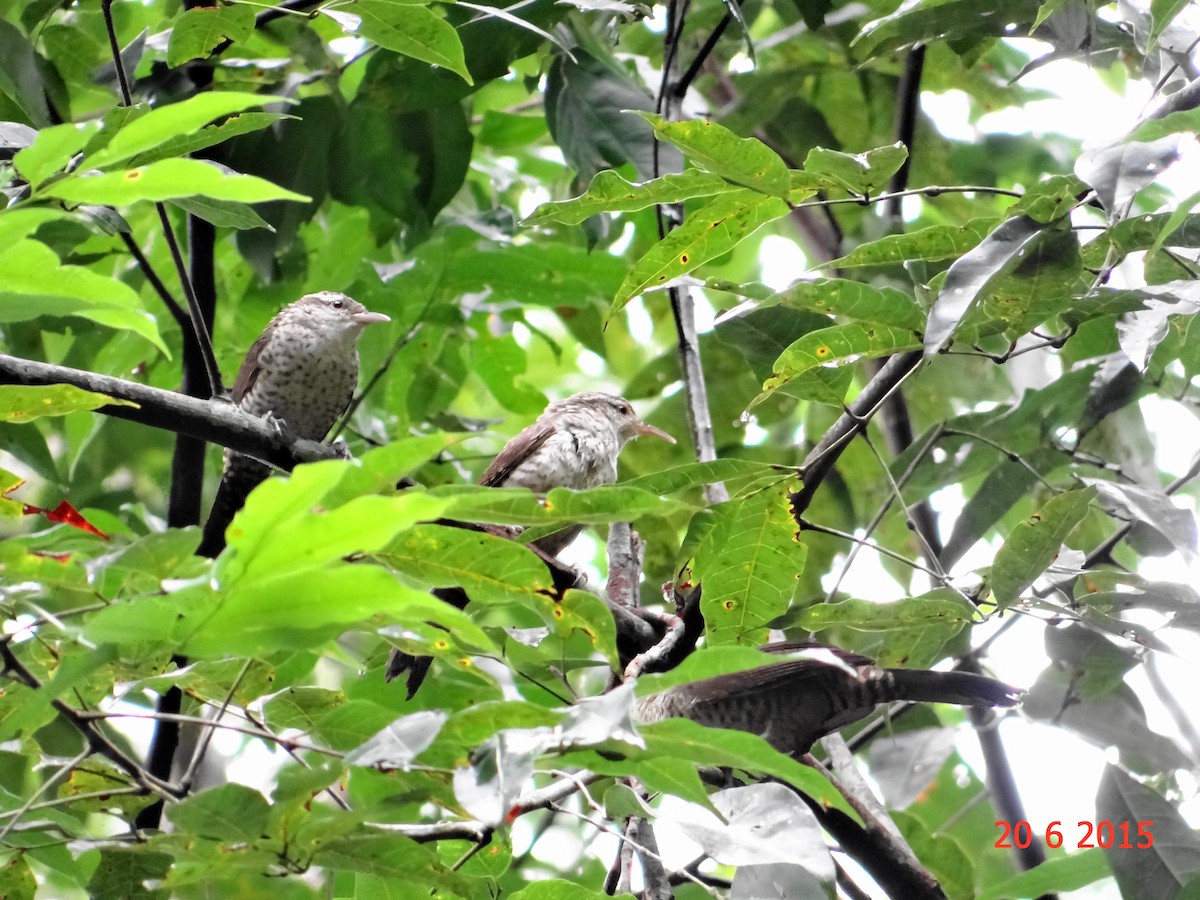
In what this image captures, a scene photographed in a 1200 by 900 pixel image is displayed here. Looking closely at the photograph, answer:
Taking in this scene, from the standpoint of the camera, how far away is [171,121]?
1.45m

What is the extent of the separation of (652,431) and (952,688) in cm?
253

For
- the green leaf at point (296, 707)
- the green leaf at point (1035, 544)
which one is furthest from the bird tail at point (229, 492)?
the green leaf at point (1035, 544)

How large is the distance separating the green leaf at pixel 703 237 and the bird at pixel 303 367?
2.47m

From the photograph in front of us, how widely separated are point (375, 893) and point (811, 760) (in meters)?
1.32

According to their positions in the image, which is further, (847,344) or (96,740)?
(847,344)

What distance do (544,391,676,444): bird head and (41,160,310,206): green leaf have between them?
11.9 ft

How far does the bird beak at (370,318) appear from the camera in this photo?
468cm

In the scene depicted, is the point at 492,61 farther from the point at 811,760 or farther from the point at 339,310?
the point at 811,760

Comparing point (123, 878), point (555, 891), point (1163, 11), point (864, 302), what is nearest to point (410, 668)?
point (123, 878)

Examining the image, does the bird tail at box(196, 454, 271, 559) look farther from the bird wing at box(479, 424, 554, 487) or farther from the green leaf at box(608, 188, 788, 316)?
the green leaf at box(608, 188, 788, 316)

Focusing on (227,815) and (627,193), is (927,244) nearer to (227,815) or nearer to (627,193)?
(627,193)

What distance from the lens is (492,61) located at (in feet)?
12.1

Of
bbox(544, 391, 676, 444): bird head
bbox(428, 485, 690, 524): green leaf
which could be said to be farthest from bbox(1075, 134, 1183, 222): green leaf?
bbox(544, 391, 676, 444): bird head

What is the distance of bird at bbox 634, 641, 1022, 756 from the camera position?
2574mm
